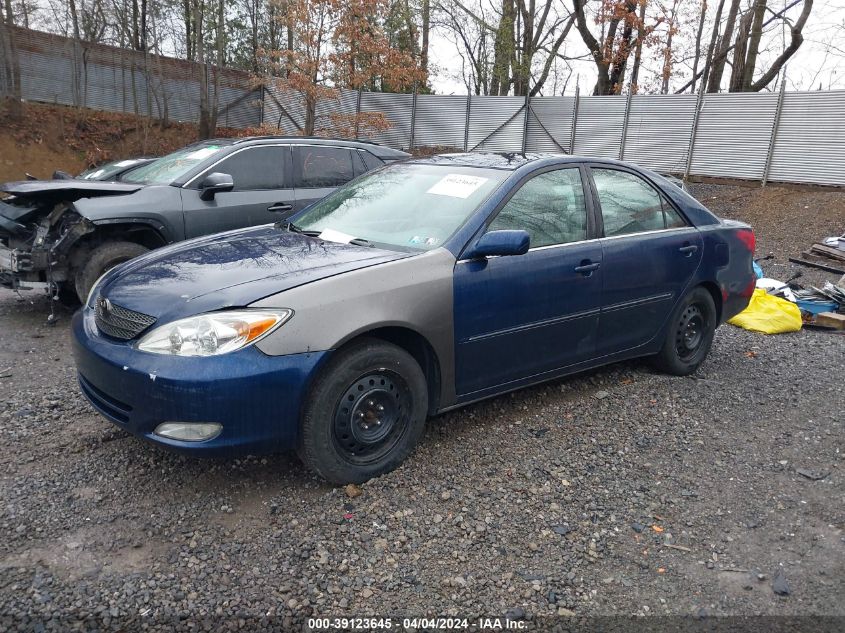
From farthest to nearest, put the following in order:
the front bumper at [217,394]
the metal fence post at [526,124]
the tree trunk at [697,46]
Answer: the tree trunk at [697,46] < the metal fence post at [526,124] < the front bumper at [217,394]

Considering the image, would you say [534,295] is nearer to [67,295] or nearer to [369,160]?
[369,160]

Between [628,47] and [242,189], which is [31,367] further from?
[628,47]

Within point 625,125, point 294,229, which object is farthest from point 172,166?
point 625,125

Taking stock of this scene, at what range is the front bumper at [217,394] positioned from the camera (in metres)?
2.80

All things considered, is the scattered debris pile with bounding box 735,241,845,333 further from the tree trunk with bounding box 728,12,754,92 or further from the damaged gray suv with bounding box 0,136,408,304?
the tree trunk with bounding box 728,12,754,92

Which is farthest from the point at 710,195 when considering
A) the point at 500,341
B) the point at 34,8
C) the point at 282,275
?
the point at 34,8

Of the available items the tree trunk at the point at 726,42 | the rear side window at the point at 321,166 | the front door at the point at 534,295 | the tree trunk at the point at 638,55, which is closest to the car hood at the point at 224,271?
the front door at the point at 534,295

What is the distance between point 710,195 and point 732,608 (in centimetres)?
1452

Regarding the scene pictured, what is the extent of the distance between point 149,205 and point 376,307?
3694mm

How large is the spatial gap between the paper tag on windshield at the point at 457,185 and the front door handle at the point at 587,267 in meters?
0.80

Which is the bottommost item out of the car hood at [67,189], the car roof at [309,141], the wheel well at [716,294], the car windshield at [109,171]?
the wheel well at [716,294]

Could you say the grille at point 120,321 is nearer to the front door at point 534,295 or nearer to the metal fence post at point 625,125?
the front door at point 534,295

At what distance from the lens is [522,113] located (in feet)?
65.5

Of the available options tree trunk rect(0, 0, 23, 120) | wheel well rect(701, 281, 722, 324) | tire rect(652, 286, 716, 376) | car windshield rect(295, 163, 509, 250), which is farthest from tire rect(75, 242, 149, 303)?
tree trunk rect(0, 0, 23, 120)
